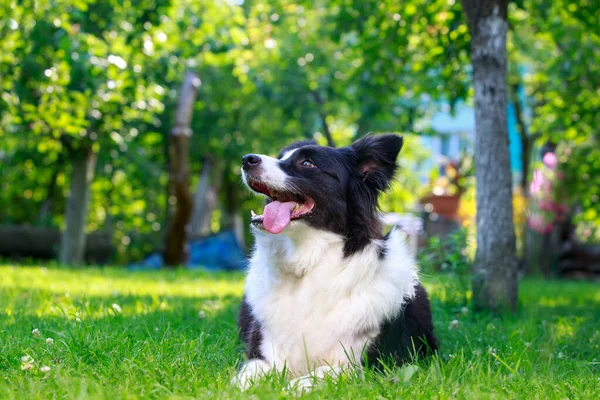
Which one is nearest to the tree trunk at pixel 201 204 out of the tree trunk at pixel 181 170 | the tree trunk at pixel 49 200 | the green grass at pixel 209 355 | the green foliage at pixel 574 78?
the tree trunk at pixel 49 200

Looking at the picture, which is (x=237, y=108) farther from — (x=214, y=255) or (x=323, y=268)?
(x=323, y=268)

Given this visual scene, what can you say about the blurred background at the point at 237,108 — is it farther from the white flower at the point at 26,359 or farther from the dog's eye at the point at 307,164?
the white flower at the point at 26,359

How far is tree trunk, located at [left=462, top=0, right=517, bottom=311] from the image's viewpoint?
20.0 feet

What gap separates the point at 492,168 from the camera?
6.14 metres

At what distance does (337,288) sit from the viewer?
360 cm

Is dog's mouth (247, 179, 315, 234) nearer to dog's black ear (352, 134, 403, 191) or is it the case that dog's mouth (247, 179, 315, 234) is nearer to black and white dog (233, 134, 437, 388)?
black and white dog (233, 134, 437, 388)

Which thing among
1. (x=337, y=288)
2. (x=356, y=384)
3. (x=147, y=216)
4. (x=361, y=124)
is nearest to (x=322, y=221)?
(x=337, y=288)

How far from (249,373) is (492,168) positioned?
365cm

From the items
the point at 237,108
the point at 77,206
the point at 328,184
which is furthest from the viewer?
the point at 237,108

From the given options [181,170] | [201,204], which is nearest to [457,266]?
[181,170]

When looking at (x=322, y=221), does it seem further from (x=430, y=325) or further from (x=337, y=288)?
(x=430, y=325)

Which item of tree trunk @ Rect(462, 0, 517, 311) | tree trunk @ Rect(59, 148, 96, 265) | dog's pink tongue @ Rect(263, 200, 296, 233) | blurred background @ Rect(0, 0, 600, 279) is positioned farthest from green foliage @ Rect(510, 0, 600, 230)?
tree trunk @ Rect(59, 148, 96, 265)

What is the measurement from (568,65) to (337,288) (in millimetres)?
9038

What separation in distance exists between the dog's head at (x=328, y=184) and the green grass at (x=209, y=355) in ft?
2.61
